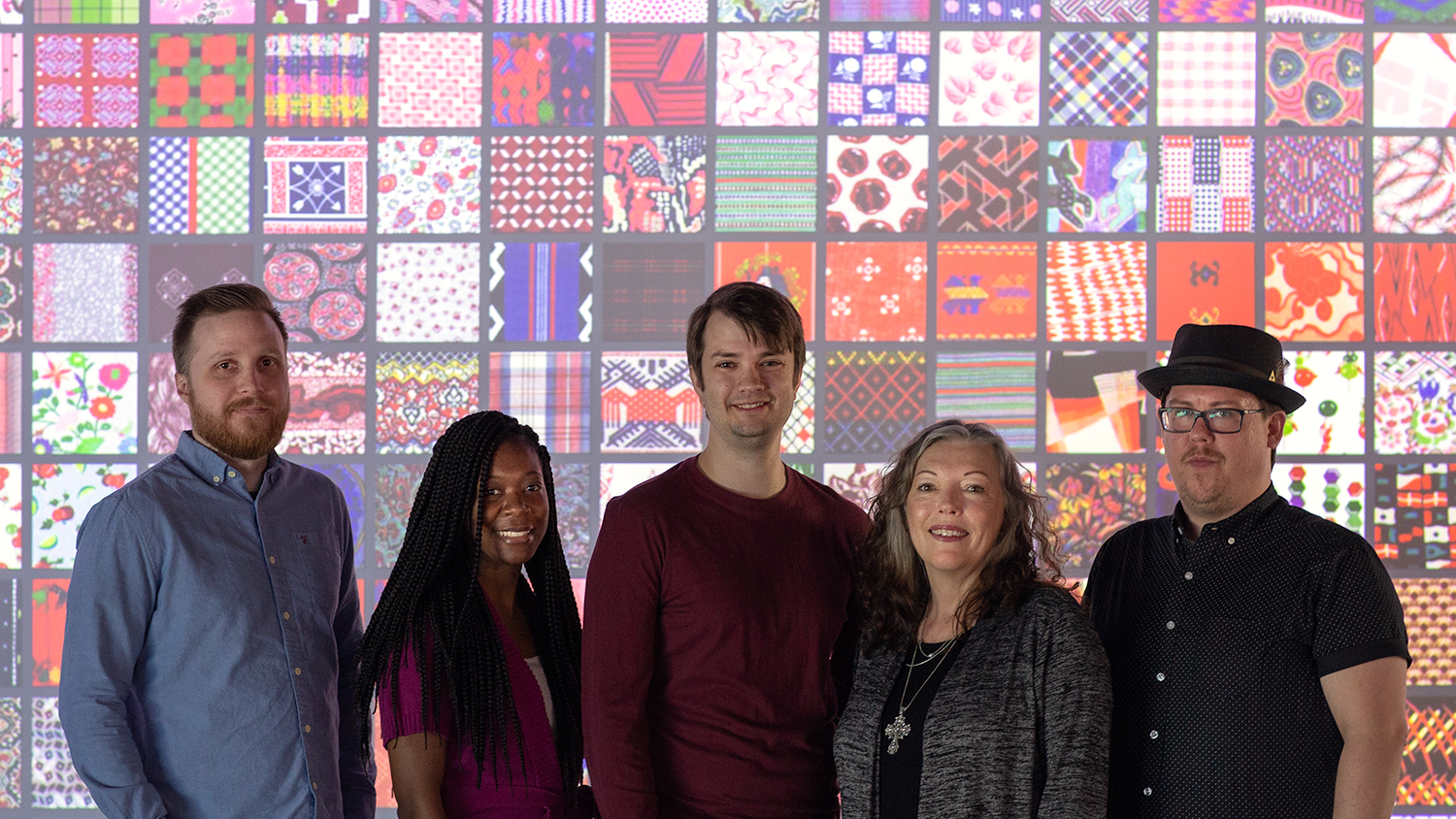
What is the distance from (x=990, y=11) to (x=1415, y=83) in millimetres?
1449

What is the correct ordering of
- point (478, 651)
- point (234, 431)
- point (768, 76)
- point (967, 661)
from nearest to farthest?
point (967, 661), point (478, 651), point (234, 431), point (768, 76)

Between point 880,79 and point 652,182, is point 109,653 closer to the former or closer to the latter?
point 652,182

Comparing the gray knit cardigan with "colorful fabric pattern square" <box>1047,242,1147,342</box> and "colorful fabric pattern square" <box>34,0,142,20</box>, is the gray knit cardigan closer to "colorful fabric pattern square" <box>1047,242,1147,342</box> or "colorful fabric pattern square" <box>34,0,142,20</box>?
"colorful fabric pattern square" <box>1047,242,1147,342</box>

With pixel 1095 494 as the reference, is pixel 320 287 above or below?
above

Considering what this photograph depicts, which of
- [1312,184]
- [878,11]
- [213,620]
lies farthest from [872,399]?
[213,620]

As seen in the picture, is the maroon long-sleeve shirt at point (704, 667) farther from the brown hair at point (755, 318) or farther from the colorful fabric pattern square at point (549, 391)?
the colorful fabric pattern square at point (549, 391)

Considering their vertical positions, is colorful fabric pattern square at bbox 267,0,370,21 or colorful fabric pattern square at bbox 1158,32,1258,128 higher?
colorful fabric pattern square at bbox 267,0,370,21

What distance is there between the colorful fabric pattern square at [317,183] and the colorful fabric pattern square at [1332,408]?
2.86 meters

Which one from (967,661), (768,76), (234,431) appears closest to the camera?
(967,661)

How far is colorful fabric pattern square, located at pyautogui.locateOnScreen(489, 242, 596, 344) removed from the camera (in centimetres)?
384

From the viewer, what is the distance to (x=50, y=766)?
3.85m

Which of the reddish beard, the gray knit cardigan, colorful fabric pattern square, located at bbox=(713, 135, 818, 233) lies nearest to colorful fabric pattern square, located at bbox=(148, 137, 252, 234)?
colorful fabric pattern square, located at bbox=(713, 135, 818, 233)

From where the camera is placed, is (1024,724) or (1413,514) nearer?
(1024,724)

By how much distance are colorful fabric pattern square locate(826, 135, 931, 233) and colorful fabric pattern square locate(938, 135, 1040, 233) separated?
3.1 inches
